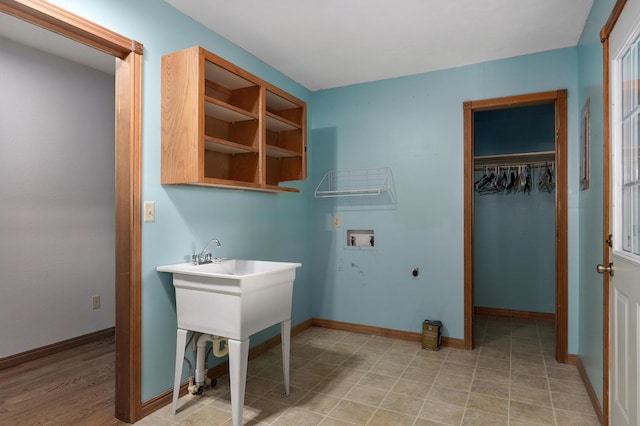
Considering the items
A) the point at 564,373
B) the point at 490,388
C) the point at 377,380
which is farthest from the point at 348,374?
the point at 564,373

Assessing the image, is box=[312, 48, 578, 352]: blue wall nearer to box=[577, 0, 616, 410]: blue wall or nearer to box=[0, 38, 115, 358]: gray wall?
box=[577, 0, 616, 410]: blue wall

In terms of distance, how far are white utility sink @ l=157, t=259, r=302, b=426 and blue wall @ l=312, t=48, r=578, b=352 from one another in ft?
4.90

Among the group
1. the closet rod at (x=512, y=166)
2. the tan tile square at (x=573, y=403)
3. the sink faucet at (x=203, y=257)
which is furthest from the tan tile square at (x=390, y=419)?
the closet rod at (x=512, y=166)

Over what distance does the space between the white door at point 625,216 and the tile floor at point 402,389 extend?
0.62m

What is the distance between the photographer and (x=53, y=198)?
3.15 metres

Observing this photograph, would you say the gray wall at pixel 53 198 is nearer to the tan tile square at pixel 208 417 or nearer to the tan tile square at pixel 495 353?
the tan tile square at pixel 208 417

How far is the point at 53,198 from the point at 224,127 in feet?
5.57

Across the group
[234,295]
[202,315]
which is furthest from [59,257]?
[234,295]

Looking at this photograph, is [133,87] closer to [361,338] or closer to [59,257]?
[59,257]

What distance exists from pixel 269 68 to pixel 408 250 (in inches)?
82.8

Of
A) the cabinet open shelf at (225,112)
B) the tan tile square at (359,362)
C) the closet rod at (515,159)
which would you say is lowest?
the tan tile square at (359,362)

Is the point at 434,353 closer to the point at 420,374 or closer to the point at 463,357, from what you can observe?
the point at 463,357

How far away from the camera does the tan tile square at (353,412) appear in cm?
212

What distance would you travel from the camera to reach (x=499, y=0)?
2268 mm
